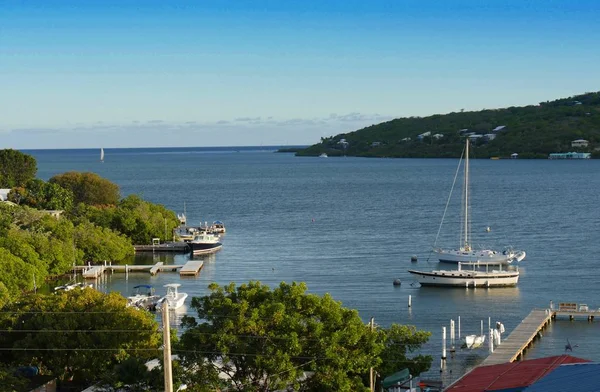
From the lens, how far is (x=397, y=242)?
76.8 meters

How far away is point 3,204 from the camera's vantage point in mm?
67188

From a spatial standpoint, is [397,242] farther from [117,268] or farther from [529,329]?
[529,329]

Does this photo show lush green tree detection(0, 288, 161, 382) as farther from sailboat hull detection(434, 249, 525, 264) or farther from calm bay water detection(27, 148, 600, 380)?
sailboat hull detection(434, 249, 525, 264)

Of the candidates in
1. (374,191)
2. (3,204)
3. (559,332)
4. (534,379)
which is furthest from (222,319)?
(374,191)

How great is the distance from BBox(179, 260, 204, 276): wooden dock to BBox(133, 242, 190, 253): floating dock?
25.8ft

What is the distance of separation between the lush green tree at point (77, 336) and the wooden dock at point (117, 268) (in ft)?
88.3

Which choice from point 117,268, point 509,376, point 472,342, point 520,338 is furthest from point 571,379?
point 117,268

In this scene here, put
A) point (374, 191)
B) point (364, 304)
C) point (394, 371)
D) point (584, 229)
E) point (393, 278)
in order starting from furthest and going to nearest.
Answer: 1. point (374, 191)
2. point (584, 229)
3. point (393, 278)
4. point (364, 304)
5. point (394, 371)

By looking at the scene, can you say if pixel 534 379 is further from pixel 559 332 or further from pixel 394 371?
pixel 559 332

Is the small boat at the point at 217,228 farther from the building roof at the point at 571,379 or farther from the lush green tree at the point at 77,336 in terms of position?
the building roof at the point at 571,379

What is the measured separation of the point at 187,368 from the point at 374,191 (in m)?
114

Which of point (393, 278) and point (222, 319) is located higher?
point (222, 319)

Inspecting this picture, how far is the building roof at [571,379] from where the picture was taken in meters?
21.2

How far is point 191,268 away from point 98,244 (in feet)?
21.9
